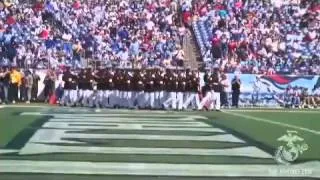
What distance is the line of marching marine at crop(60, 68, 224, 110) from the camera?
18.0 metres

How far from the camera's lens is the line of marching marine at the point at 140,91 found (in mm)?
18016

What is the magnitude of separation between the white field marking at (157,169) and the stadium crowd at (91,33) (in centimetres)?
1480

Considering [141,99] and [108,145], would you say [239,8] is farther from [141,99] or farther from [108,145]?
[108,145]

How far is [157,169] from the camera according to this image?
6.25m

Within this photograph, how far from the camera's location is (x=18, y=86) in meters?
20.4

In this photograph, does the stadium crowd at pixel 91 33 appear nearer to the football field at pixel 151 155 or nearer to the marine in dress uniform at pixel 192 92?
the marine in dress uniform at pixel 192 92

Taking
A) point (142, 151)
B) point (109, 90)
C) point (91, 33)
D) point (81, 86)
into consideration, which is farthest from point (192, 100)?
point (142, 151)

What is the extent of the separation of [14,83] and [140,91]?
4.32 metres

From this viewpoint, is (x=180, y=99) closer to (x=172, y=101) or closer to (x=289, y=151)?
(x=172, y=101)

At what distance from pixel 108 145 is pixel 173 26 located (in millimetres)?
16855

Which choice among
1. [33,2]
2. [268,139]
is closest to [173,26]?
[33,2]

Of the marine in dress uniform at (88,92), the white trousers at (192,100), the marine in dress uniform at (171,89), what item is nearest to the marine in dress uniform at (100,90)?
the marine in dress uniform at (88,92)

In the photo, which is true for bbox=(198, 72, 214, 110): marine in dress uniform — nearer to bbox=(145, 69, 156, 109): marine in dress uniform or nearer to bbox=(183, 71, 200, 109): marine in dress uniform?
bbox=(183, 71, 200, 109): marine in dress uniform

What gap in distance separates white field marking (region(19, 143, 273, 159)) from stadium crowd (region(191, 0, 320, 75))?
1456cm
